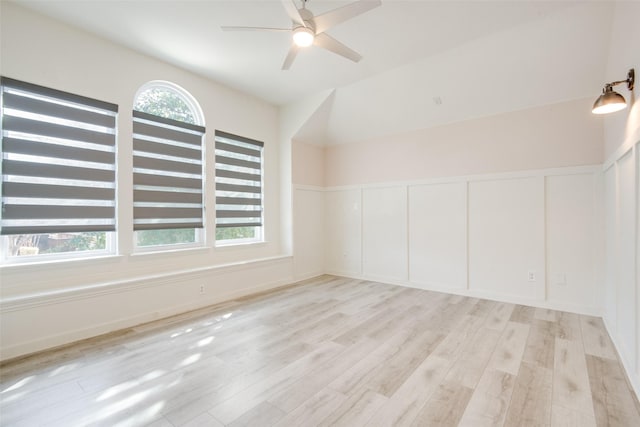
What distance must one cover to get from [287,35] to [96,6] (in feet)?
6.15

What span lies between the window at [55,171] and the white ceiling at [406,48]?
2.95 ft

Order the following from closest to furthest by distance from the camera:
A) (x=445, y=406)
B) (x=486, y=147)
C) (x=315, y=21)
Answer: (x=445, y=406) < (x=315, y=21) < (x=486, y=147)

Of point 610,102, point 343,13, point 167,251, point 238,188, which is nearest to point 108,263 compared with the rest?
point 167,251

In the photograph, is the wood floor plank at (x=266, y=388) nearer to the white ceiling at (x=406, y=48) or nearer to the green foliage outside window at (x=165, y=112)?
the green foliage outside window at (x=165, y=112)

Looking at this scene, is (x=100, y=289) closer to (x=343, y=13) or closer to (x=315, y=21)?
(x=315, y=21)

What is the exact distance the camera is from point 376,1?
2.15 metres

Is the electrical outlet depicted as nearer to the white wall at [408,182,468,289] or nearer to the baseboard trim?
the white wall at [408,182,468,289]

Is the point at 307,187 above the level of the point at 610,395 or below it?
above

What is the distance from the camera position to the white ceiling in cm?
287

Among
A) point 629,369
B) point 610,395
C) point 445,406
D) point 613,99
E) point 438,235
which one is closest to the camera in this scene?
point 445,406

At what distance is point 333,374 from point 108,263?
2.83 metres

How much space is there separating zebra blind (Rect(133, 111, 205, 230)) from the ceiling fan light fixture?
7.54 ft

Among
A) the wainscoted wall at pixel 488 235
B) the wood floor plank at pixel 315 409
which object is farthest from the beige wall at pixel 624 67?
the wood floor plank at pixel 315 409

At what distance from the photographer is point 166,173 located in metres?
3.93
